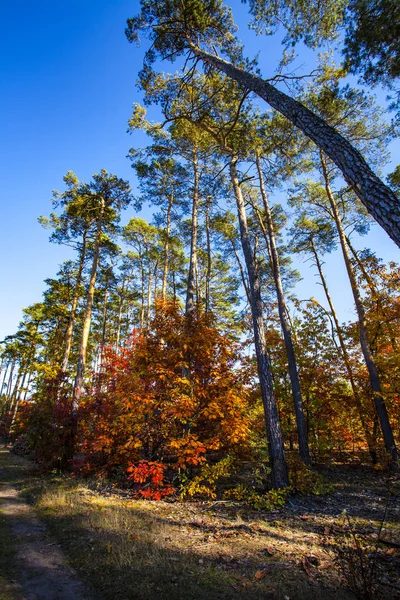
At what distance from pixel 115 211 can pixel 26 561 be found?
50.1 ft

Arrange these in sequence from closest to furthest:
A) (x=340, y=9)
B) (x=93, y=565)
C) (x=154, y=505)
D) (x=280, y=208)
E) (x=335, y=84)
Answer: (x=93, y=565)
(x=154, y=505)
(x=340, y=9)
(x=335, y=84)
(x=280, y=208)

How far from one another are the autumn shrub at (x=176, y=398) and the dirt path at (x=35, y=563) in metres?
1.92

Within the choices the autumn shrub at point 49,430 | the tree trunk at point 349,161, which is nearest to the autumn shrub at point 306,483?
the tree trunk at point 349,161

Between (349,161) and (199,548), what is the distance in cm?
568

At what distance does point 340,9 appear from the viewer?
6371mm

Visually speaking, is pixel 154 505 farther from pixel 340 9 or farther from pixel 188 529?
pixel 340 9

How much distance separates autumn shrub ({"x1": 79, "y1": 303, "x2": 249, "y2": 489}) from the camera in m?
6.45

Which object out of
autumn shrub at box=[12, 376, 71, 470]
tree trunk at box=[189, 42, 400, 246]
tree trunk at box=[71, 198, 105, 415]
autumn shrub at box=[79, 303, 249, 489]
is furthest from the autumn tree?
autumn shrub at box=[12, 376, 71, 470]

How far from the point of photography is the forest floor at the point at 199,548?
9.30 ft

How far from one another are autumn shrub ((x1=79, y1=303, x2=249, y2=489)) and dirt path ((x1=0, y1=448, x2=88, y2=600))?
192 centimetres

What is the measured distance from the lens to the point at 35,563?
385cm

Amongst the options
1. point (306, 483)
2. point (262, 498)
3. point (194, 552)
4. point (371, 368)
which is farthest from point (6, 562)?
point (371, 368)

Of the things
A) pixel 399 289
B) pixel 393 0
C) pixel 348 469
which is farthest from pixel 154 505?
pixel 393 0

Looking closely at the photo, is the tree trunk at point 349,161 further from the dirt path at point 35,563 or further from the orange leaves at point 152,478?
the orange leaves at point 152,478
